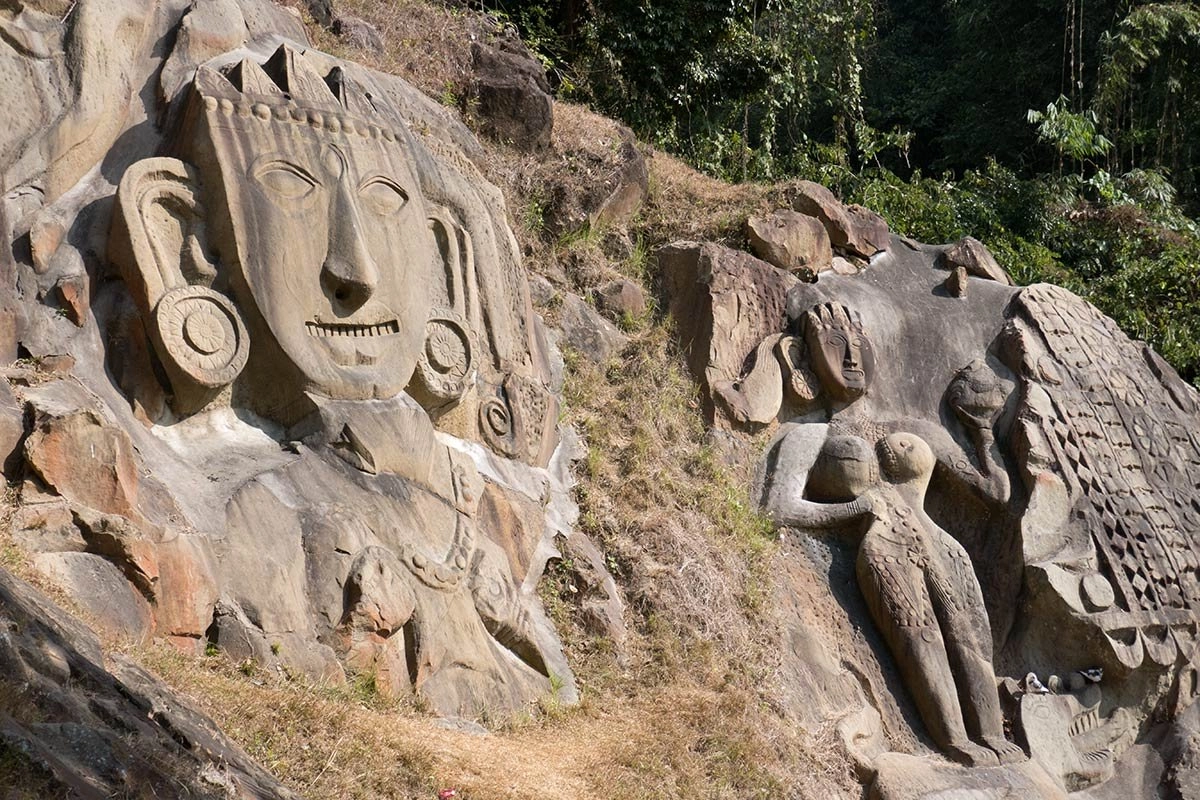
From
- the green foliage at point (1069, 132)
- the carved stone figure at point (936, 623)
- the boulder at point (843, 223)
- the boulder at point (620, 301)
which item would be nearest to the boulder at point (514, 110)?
the boulder at point (620, 301)

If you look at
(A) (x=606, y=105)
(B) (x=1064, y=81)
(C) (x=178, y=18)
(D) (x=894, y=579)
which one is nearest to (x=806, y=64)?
(A) (x=606, y=105)

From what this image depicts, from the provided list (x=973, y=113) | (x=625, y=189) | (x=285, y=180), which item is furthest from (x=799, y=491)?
(x=973, y=113)

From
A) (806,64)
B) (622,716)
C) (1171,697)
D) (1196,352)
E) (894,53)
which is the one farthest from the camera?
(894,53)

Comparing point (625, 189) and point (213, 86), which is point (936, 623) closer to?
point (625, 189)

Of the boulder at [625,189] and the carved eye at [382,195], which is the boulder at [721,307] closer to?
the boulder at [625,189]

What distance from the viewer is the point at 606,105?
14.0 meters

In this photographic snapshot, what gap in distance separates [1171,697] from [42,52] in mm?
7469

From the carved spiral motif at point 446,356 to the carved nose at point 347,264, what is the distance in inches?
23.3

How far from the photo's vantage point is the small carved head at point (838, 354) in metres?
9.80

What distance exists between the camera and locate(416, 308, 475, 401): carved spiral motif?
24.4 ft

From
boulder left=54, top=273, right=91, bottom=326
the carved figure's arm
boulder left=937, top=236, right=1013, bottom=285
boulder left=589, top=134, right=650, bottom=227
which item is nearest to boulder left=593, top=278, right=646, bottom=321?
boulder left=589, top=134, right=650, bottom=227

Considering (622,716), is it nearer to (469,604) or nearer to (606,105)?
(469,604)

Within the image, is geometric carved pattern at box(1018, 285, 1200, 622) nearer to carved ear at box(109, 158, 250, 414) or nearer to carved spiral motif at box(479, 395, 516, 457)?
carved spiral motif at box(479, 395, 516, 457)

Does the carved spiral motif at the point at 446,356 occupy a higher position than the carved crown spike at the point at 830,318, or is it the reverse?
the carved spiral motif at the point at 446,356
